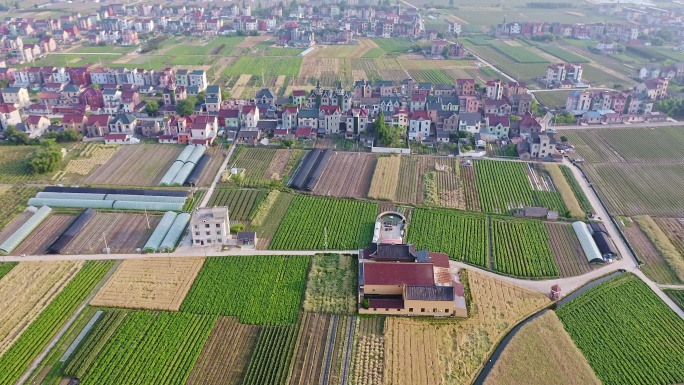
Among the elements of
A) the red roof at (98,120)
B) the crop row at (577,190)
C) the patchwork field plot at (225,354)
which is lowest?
the patchwork field plot at (225,354)

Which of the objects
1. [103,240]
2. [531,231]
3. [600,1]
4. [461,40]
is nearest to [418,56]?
[461,40]

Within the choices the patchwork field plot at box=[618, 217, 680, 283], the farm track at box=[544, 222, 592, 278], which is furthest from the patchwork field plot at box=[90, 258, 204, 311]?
the patchwork field plot at box=[618, 217, 680, 283]

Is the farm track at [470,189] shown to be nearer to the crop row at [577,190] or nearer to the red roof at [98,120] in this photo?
the crop row at [577,190]

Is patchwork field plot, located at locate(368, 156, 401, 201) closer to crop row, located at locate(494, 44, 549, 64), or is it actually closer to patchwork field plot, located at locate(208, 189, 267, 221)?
patchwork field plot, located at locate(208, 189, 267, 221)

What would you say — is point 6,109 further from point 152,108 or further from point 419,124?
point 419,124

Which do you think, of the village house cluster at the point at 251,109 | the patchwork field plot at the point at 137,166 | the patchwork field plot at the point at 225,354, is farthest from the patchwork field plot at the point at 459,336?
the patchwork field plot at the point at 137,166

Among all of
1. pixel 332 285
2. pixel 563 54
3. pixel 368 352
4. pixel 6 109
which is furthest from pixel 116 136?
pixel 563 54
